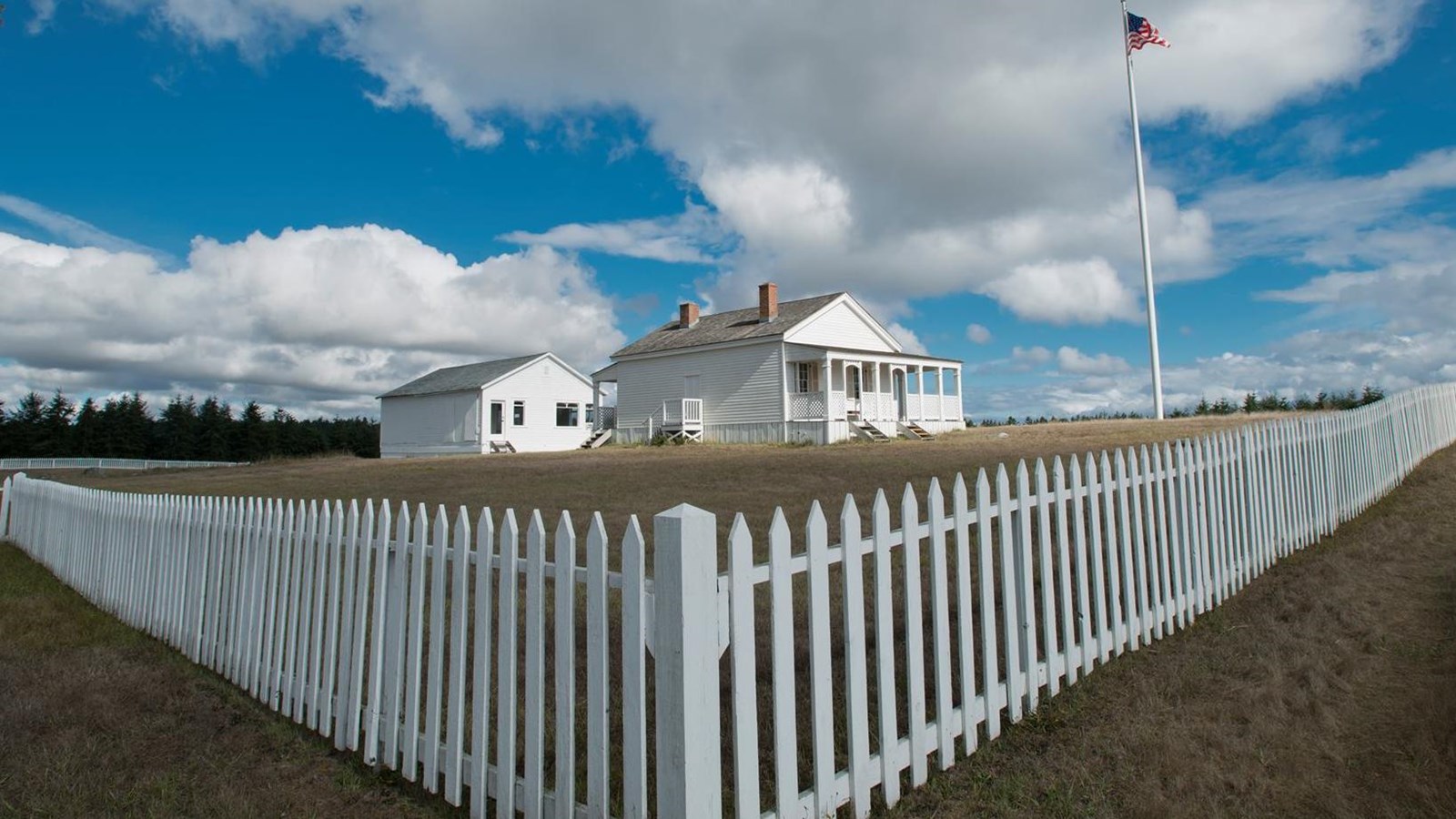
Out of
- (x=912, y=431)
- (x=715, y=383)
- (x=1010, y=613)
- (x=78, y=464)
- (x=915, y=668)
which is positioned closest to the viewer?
(x=915, y=668)

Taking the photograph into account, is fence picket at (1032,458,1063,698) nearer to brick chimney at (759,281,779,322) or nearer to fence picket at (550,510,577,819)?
fence picket at (550,510,577,819)

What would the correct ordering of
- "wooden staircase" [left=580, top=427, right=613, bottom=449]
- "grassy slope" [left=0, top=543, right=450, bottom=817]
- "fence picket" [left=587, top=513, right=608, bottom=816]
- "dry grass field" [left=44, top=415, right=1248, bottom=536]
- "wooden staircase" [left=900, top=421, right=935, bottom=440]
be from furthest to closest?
"wooden staircase" [left=580, top=427, right=613, bottom=449] → "wooden staircase" [left=900, top=421, right=935, bottom=440] → "dry grass field" [left=44, top=415, right=1248, bottom=536] → "grassy slope" [left=0, top=543, right=450, bottom=817] → "fence picket" [left=587, top=513, right=608, bottom=816]

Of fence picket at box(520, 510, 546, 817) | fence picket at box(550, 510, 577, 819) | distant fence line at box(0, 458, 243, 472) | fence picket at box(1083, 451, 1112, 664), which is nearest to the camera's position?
fence picket at box(550, 510, 577, 819)

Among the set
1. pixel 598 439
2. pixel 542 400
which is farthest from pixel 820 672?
pixel 542 400

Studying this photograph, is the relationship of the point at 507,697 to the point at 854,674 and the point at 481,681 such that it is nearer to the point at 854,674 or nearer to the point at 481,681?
the point at 481,681

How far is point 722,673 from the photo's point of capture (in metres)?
4.60

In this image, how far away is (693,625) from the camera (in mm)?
2465

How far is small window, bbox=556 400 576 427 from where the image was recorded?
39.9 meters

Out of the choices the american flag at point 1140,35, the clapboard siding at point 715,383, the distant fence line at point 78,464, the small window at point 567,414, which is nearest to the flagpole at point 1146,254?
the american flag at point 1140,35

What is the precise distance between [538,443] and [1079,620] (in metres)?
35.7

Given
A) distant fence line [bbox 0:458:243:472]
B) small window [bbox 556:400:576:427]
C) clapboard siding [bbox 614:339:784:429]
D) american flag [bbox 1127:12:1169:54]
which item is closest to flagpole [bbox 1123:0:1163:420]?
american flag [bbox 1127:12:1169:54]

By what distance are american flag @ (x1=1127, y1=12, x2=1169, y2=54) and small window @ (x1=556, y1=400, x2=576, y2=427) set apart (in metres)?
29.4

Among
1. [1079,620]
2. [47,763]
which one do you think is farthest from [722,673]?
[47,763]

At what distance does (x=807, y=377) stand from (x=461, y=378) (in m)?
18.6
